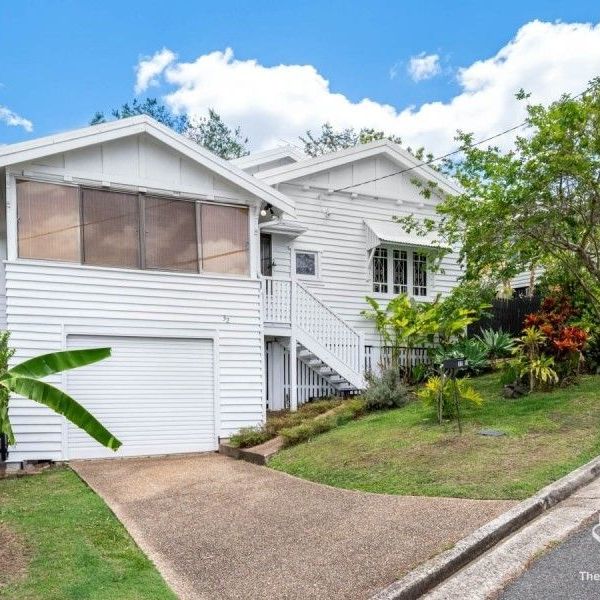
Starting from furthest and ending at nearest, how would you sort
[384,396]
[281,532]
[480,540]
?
1. [384,396]
2. [281,532]
3. [480,540]

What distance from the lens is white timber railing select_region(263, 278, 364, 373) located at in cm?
1399

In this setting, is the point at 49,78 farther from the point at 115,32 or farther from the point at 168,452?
the point at 168,452

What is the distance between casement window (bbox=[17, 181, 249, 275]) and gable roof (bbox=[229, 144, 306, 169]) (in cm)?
580

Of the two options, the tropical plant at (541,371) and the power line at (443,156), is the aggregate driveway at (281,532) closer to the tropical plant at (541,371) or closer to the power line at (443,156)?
the tropical plant at (541,371)

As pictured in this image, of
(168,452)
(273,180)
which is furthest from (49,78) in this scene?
(168,452)

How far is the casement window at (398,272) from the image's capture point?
1731cm

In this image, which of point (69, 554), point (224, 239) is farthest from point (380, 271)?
point (69, 554)

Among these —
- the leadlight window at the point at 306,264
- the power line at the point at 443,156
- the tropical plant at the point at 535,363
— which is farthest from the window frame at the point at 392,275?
the tropical plant at the point at 535,363

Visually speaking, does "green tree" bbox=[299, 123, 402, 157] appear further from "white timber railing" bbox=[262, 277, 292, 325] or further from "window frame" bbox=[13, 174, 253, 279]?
"window frame" bbox=[13, 174, 253, 279]

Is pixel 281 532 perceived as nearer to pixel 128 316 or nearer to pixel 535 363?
Result: pixel 128 316

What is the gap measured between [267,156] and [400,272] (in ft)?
17.6

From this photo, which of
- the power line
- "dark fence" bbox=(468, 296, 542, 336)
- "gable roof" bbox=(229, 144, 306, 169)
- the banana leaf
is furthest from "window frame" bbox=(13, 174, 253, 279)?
"dark fence" bbox=(468, 296, 542, 336)

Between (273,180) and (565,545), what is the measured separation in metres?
11.6

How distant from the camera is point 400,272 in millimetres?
17688
